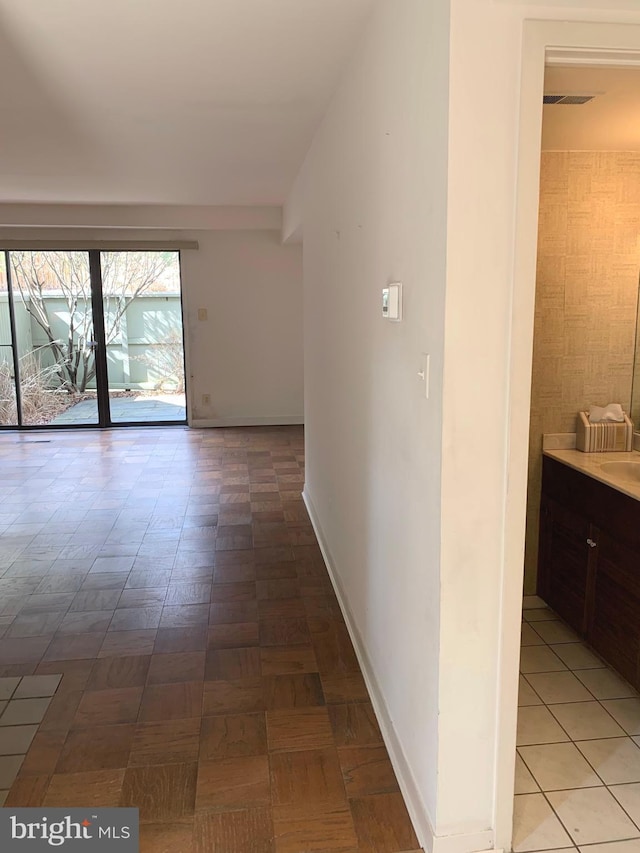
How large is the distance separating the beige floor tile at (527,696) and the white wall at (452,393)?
21.4 inches

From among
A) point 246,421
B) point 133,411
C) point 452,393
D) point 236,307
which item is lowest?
point 246,421

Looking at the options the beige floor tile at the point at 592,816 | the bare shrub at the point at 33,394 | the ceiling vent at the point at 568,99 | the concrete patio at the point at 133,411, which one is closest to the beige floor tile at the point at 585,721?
the beige floor tile at the point at 592,816

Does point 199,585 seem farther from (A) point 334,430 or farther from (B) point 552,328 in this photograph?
(B) point 552,328

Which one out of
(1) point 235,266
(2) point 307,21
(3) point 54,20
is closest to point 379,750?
(2) point 307,21

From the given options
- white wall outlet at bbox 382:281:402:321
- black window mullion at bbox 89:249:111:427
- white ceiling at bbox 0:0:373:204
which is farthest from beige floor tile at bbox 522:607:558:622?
black window mullion at bbox 89:249:111:427

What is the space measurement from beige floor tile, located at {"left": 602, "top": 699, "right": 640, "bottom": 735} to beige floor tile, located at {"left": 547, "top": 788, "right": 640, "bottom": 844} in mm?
368

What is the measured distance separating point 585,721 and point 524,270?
164cm

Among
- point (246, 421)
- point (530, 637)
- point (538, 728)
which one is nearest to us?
point (538, 728)

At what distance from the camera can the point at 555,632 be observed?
288 cm

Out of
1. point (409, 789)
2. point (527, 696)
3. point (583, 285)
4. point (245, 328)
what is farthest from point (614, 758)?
point (245, 328)

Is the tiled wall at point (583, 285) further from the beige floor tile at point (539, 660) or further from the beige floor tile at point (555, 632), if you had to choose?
the beige floor tile at point (539, 660)

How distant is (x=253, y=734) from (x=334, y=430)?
1.50 m

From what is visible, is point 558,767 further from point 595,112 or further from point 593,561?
point 595,112

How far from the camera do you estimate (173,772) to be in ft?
6.61
